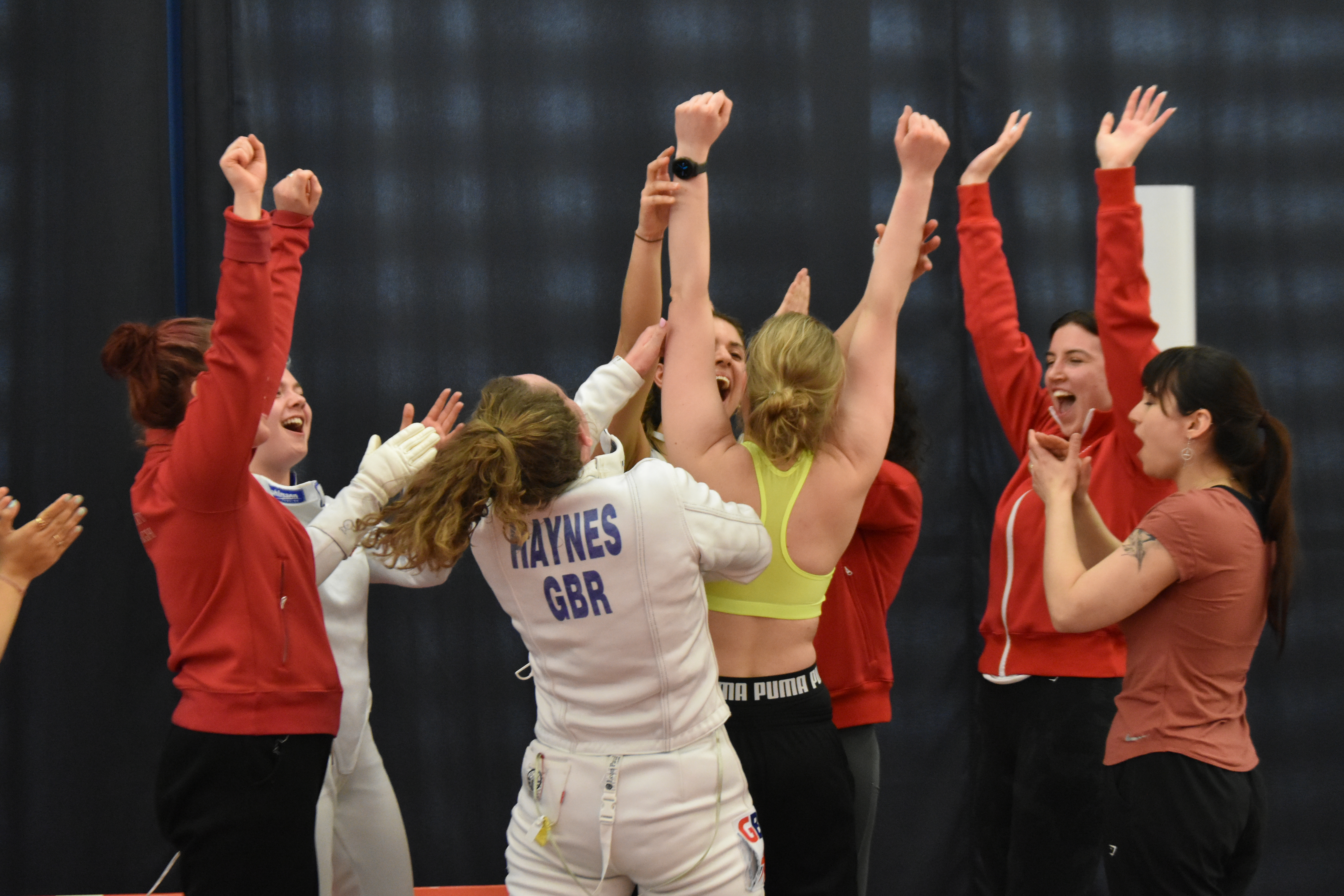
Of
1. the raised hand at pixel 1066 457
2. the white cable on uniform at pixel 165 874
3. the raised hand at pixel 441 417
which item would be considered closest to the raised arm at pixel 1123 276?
the raised hand at pixel 1066 457

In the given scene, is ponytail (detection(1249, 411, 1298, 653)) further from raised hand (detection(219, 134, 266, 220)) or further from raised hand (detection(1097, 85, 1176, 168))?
raised hand (detection(219, 134, 266, 220))

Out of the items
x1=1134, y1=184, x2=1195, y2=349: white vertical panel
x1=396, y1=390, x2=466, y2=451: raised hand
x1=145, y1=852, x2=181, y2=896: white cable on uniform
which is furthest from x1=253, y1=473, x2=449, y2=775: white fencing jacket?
x1=1134, y1=184, x2=1195, y2=349: white vertical panel

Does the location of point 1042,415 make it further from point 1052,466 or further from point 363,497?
point 363,497

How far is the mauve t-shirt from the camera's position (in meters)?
1.73

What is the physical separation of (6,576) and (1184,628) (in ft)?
6.74

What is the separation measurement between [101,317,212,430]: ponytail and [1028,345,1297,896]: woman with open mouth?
5.02ft

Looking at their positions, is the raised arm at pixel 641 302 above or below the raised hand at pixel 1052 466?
above

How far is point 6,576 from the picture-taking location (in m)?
1.98

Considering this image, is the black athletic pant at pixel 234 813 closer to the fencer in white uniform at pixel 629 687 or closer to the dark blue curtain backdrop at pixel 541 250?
the fencer in white uniform at pixel 629 687

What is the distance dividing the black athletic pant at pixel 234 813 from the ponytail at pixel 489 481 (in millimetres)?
457

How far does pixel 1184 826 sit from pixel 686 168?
4.34 feet

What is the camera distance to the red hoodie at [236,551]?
1.69 meters

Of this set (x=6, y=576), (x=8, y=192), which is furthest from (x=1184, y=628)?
(x=8, y=192)

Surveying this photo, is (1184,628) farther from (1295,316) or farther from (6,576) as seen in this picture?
(6,576)
